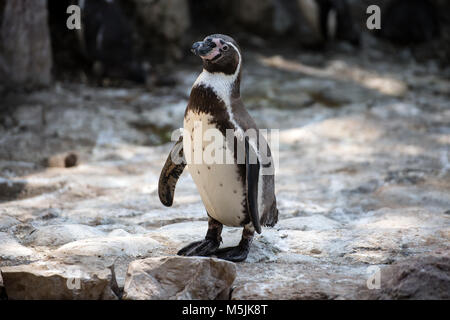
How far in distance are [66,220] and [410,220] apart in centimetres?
213

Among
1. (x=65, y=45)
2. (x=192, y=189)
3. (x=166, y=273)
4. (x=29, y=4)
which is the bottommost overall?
(x=192, y=189)

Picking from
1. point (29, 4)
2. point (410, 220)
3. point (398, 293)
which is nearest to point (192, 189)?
point (410, 220)

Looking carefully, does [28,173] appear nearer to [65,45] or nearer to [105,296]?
[105,296]

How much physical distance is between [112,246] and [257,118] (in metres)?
3.83

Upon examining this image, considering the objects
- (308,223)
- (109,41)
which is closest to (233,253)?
(308,223)

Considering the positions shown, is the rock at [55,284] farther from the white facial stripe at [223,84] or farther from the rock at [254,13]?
the rock at [254,13]

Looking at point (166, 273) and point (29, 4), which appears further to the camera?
point (29, 4)

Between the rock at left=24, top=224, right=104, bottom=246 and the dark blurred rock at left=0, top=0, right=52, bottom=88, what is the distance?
3.42 meters

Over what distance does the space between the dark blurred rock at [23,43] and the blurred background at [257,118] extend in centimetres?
1

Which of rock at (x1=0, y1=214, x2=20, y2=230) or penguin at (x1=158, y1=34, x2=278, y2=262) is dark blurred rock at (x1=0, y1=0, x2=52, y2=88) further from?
penguin at (x1=158, y1=34, x2=278, y2=262)

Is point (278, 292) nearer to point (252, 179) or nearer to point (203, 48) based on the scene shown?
point (252, 179)

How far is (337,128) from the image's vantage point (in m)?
6.41

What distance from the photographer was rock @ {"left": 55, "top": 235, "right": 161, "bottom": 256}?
3062mm

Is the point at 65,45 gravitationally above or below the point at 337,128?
above
